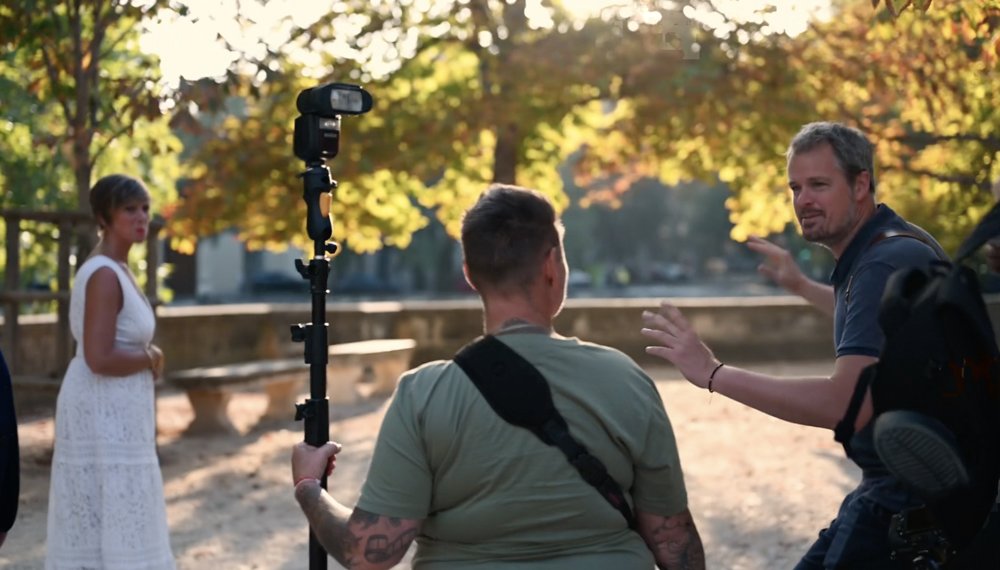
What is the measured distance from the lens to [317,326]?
11.8 ft

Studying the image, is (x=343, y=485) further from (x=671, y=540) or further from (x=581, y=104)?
(x=671, y=540)

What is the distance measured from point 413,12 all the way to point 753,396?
11215 mm

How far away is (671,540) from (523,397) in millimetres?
492

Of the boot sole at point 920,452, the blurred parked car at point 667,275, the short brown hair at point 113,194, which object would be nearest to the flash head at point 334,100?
the short brown hair at point 113,194

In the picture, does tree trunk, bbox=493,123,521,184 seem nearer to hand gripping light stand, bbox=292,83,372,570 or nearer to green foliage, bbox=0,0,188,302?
green foliage, bbox=0,0,188,302

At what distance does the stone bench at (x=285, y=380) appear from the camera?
479 inches

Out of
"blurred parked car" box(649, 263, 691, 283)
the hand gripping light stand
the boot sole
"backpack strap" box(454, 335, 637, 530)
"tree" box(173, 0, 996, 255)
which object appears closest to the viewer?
the boot sole

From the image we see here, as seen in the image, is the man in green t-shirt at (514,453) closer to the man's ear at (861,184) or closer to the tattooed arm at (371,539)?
the tattooed arm at (371,539)

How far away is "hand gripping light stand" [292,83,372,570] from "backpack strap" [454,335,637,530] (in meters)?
1.09

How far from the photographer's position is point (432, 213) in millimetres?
74062

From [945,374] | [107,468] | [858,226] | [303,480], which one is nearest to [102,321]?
[107,468]

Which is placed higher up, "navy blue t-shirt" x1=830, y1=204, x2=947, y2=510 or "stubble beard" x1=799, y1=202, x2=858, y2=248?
"stubble beard" x1=799, y1=202, x2=858, y2=248

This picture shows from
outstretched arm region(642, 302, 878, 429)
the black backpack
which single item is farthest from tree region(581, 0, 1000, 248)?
the black backpack

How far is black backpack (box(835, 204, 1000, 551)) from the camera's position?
243 centimetres
